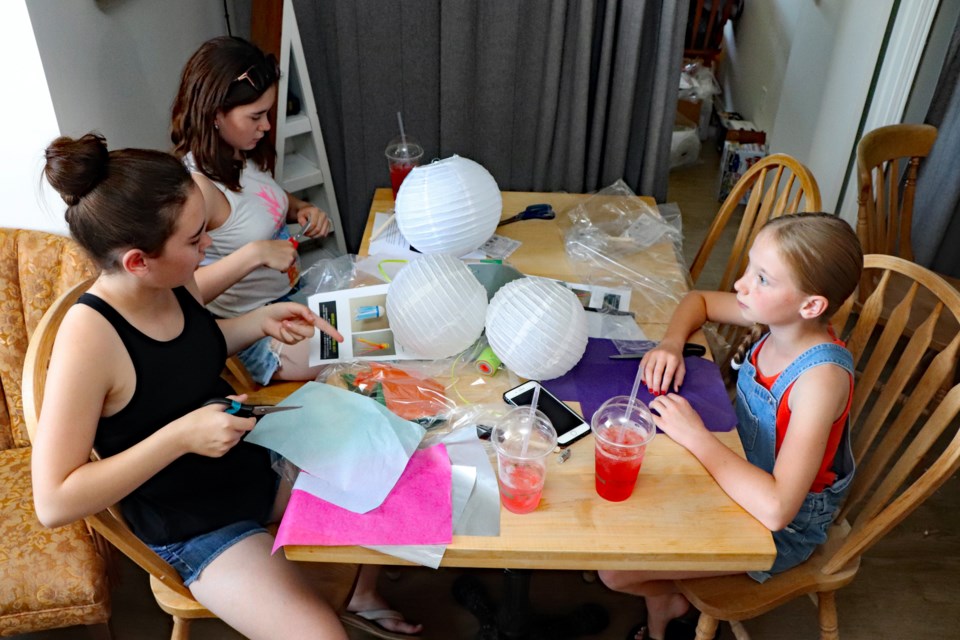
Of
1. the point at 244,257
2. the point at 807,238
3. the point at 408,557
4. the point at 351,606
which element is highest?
the point at 807,238

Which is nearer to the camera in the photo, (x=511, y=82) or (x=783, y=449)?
(x=783, y=449)

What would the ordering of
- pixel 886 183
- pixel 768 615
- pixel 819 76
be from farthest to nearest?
pixel 819 76
pixel 886 183
pixel 768 615

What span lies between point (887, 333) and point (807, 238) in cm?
42

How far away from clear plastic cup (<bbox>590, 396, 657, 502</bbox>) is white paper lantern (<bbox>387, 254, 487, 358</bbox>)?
314 millimetres

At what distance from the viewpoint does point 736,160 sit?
143 inches

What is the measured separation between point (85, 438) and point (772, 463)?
114cm

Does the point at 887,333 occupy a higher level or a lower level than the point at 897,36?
lower

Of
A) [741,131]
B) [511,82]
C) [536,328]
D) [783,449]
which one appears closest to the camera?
[783,449]

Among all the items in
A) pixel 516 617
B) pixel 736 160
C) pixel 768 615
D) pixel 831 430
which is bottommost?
pixel 768 615

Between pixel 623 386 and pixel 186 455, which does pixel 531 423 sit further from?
pixel 186 455

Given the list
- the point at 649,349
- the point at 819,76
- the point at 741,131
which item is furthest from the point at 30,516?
the point at 741,131

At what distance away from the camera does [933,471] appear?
1.23 metres

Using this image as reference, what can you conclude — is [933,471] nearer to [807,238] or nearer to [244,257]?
[807,238]

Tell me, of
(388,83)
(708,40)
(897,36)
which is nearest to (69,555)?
(388,83)
